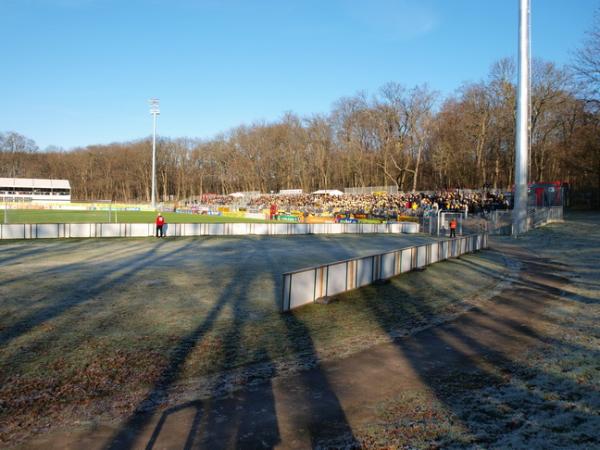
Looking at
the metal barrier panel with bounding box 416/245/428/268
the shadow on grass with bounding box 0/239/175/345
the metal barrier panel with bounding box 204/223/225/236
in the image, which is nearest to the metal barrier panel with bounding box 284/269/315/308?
the shadow on grass with bounding box 0/239/175/345

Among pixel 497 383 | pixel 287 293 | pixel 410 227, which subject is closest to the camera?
pixel 497 383

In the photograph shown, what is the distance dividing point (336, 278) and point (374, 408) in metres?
7.04

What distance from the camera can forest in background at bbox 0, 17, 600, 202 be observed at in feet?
192

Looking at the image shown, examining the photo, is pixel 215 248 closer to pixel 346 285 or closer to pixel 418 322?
pixel 346 285

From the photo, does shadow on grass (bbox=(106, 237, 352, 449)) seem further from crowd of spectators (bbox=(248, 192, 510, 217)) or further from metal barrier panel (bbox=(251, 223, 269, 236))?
crowd of spectators (bbox=(248, 192, 510, 217))

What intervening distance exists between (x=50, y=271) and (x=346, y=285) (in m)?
10.4

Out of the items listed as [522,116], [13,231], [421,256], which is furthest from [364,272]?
[13,231]

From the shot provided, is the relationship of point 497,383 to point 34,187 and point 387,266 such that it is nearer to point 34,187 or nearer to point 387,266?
point 387,266

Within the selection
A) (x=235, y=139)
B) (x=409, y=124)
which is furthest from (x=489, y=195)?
(x=235, y=139)

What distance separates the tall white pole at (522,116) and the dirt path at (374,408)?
24.6m

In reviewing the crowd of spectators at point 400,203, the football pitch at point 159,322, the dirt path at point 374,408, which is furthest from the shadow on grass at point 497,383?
the crowd of spectators at point 400,203

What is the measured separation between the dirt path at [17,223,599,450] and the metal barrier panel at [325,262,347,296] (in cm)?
398

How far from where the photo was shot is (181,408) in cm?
613

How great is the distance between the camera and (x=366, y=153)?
3223 inches
